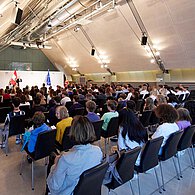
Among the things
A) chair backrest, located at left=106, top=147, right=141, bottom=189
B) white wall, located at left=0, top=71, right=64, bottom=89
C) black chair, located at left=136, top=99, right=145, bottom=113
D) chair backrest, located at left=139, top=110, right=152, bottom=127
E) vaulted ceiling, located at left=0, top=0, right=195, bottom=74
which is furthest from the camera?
white wall, located at left=0, top=71, right=64, bottom=89

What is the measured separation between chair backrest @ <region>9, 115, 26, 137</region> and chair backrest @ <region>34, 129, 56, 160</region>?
4.38ft

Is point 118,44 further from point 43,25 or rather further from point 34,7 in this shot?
point 34,7

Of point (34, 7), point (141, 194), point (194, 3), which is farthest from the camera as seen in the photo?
point (194, 3)

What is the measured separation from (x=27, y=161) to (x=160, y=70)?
1114 cm

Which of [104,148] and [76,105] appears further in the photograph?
[76,105]

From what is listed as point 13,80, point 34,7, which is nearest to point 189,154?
point 34,7

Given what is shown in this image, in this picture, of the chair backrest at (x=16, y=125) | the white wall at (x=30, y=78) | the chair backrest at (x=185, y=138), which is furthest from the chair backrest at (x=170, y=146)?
the white wall at (x=30, y=78)

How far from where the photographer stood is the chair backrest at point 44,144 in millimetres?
2775

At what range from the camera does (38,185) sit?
110 inches

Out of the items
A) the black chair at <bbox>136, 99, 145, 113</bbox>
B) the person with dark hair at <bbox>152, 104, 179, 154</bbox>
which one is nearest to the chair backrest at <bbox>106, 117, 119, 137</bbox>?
the person with dark hair at <bbox>152, 104, 179, 154</bbox>

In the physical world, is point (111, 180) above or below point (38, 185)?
above

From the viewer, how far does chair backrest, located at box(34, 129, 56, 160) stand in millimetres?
2775

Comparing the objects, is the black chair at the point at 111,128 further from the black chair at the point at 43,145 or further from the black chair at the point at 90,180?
the black chair at the point at 90,180

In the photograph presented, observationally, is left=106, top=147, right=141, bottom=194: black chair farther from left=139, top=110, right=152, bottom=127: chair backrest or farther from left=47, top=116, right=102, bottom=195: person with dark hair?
left=139, top=110, right=152, bottom=127: chair backrest
